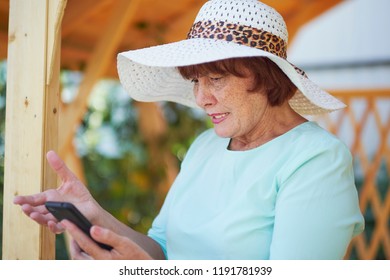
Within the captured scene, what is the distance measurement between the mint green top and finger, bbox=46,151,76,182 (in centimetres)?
32

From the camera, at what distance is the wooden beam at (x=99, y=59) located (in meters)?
2.52

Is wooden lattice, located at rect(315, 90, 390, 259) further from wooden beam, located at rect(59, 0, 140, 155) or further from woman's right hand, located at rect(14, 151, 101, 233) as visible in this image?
woman's right hand, located at rect(14, 151, 101, 233)

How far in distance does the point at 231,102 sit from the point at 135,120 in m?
3.00

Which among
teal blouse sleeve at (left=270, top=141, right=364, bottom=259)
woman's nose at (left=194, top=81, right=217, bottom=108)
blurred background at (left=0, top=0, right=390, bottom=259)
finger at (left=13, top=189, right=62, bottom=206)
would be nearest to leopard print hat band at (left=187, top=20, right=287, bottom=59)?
woman's nose at (left=194, top=81, right=217, bottom=108)

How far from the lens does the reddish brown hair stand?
4.79 feet

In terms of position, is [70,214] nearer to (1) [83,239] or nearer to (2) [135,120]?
(1) [83,239]

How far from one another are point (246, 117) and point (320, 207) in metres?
0.30

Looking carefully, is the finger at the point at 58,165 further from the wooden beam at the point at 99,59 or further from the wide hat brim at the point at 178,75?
the wooden beam at the point at 99,59

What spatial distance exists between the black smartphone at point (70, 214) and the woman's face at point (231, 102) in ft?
1.31

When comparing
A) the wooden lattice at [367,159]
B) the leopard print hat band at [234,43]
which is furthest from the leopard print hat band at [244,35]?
the wooden lattice at [367,159]

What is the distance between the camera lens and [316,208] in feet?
4.43

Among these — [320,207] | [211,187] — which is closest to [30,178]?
[211,187]

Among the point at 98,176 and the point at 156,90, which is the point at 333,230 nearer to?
the point at 156,90

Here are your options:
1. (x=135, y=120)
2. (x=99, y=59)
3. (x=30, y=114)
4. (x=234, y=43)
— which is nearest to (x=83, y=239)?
(x=30, y=114)
